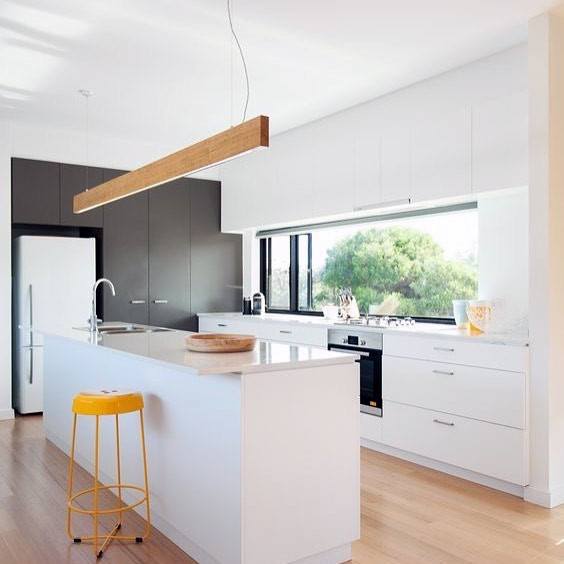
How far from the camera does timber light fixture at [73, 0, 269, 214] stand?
8.58ft

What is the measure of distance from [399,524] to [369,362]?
1.48 metres

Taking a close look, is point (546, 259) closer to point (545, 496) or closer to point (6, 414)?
point (545, 496)

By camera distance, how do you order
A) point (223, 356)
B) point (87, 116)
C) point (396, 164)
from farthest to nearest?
point (87, 116), point (396, 164), point (223, 356)

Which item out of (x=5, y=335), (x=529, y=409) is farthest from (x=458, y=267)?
(x=5, y=335)

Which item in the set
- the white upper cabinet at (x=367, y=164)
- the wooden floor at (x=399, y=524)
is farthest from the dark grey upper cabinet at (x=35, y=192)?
the white upper cabinet at (x=367, y=164)

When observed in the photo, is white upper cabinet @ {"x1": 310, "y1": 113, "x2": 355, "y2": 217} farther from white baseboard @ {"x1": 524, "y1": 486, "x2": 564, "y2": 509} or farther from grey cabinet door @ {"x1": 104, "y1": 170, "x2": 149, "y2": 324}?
white baseboard @ {"x1": 524, "y1": 486, "x2": 564, "y2": 509}

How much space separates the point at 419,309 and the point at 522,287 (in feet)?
3.73

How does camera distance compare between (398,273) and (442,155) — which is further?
(398,273)

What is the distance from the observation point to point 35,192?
538 centimetres

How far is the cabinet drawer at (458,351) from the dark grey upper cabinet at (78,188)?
3199 millimetres

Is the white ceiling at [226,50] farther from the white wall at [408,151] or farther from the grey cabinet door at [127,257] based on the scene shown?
the grey cabinet door at [127,257]

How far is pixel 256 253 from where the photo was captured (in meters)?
6.71

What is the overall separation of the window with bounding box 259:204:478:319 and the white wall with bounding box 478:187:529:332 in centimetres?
27

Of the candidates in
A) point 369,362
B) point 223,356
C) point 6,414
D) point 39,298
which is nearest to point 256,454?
point 223,356
